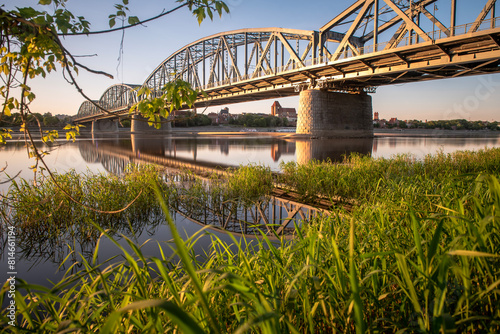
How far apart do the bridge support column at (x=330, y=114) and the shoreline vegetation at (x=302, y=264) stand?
3135 centimetres

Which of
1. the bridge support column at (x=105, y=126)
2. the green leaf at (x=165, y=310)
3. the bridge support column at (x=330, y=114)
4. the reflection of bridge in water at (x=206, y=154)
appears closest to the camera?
the green leaf at (x=165, y=310)

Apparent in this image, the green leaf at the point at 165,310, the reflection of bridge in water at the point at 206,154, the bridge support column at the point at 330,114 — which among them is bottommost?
the reflection of bridge in water at the point at 206,154

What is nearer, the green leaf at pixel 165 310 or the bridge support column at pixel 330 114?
the green leaf at pixel 165 310

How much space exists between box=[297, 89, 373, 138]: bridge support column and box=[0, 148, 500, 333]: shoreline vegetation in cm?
3135

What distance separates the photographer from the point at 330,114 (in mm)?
42719

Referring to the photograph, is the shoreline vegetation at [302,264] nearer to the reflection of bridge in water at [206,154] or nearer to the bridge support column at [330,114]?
the reflection of bridge in water at [206,154]

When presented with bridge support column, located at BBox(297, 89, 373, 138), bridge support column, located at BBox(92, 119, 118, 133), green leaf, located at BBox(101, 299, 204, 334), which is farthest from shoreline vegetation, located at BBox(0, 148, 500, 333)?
bridge support column, located at BBox(92, 119, 118, 133)

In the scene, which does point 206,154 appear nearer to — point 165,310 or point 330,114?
point 330,114

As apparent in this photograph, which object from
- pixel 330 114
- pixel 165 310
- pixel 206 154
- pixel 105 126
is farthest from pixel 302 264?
pixel 105 126

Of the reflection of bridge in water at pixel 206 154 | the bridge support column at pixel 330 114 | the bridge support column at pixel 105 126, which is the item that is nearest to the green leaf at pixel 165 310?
the reflection of bridge in water at pixel 206 154

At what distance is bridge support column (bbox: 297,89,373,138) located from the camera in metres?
41.6

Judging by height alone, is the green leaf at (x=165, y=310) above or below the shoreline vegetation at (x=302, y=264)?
above

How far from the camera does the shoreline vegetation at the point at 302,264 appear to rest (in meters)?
1.44

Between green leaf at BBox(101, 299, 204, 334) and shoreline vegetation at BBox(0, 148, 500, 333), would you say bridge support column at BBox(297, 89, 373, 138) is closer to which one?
shoreline vegetation at BBox(0, 148, 500, 333)
